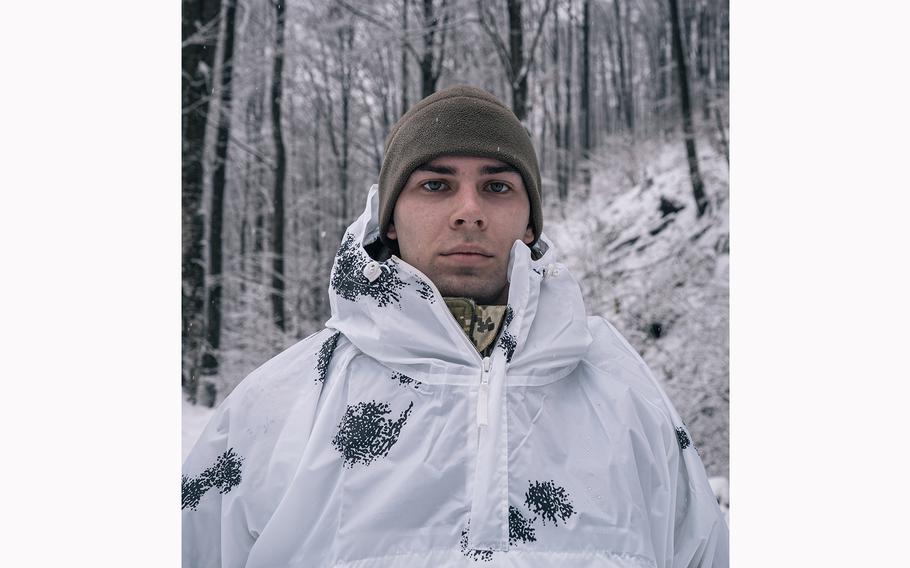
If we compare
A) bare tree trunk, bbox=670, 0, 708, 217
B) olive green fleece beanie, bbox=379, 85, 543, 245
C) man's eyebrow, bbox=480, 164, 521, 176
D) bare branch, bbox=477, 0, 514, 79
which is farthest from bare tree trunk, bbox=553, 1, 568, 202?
man's eyebrow, bbox=480, 164, 521, 176

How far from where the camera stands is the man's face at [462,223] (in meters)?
1.69

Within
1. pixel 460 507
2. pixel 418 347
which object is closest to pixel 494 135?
pixel 418 347

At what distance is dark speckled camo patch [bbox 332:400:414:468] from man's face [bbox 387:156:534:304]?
Result: 1.09ft

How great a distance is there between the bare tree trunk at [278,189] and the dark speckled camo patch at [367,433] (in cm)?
85

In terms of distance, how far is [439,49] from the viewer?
2357mm

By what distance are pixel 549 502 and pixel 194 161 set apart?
1.40m

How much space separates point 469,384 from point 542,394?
0.18m

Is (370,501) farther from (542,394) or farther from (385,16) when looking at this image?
(385,16)

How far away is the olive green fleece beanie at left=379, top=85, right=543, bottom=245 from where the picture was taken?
1.74 meters

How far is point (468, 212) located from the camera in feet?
Result: 5.50

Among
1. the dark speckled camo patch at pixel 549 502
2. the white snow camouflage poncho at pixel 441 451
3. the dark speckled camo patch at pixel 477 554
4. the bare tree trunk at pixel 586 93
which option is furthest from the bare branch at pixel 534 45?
the dark speckled camo patch at pixel 477 554

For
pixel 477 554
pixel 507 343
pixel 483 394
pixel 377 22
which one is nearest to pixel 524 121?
pixel 377 22

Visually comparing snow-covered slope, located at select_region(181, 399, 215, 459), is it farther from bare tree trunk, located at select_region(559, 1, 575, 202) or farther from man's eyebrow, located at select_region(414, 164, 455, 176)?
bare tree trunk, located at select_region(559, 1, 575, 202)

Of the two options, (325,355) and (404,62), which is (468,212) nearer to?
(325,355)
